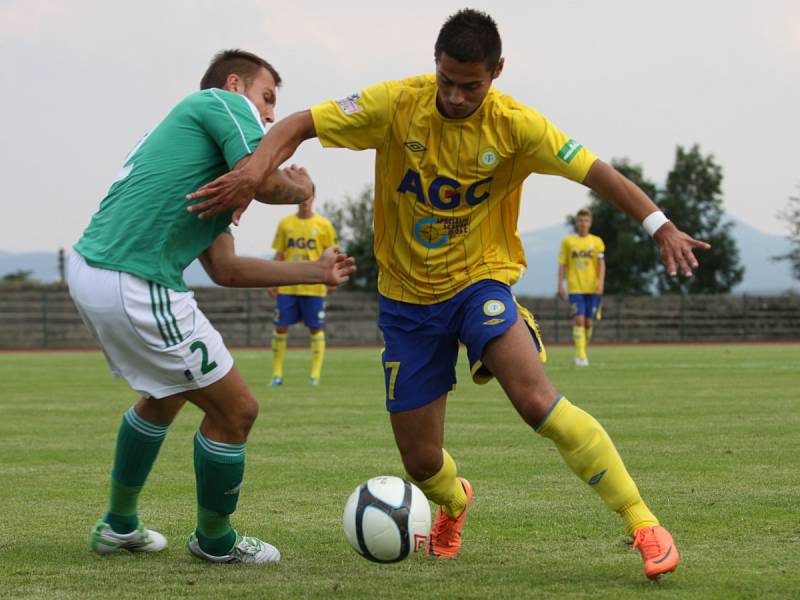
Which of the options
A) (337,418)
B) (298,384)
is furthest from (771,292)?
(337,418)

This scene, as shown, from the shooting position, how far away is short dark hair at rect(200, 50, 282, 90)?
5129mm

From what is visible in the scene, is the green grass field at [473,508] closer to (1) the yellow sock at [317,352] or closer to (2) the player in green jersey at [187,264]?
(2) the player in green jersey at [187,264]

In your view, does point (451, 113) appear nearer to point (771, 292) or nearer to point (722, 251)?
point (771, 292)

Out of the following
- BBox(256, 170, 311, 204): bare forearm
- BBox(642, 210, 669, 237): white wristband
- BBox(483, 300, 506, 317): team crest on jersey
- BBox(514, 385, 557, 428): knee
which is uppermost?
BBox(256, 170, 311, 204): bare forearm

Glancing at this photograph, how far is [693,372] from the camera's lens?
19.4 metres

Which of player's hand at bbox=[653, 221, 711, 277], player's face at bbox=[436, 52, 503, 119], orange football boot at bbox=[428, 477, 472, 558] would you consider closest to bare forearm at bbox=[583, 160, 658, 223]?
player's hand at bbox=[653, 221, 711, 277]

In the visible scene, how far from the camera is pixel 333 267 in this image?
4953 millimetres

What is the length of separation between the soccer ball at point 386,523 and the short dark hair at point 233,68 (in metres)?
1.86

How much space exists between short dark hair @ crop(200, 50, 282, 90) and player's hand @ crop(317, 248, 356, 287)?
0.85 m

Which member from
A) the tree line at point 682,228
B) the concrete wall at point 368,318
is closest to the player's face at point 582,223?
the concrete wall at point 368,318

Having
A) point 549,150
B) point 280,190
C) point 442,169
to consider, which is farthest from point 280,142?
point 549,150

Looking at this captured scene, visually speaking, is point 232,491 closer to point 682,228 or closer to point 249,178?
point 249,178

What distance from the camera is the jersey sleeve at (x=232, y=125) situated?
466cm

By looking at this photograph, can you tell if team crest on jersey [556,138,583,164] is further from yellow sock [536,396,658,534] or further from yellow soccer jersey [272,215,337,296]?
yellow soccer jersey [272,215,337,296]
